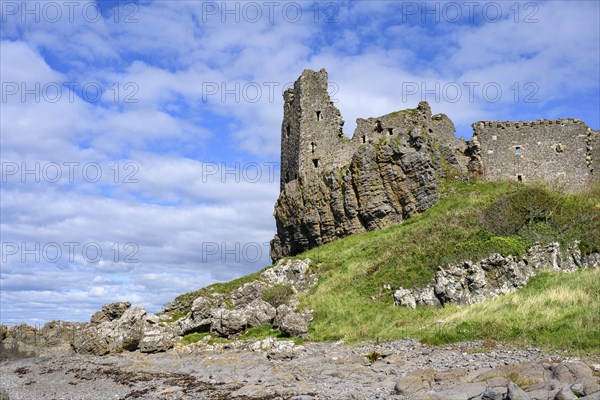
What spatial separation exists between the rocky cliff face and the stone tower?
0.82 metres

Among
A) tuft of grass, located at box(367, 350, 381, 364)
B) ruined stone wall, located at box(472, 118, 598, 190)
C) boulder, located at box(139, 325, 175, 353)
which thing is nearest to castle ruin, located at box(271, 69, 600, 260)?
ruined stone wall, located at box(472, 118, 598, 190)

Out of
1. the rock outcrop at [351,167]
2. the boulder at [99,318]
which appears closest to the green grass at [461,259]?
the rock outcrop at [351,167]

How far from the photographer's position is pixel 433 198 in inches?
1774

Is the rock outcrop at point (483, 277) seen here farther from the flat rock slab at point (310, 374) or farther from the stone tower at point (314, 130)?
the stone tower at point (314, 130)

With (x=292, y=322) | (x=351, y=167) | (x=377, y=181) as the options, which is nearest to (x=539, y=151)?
(x=377, y=181)

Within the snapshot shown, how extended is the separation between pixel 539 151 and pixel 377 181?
15725 millimetres

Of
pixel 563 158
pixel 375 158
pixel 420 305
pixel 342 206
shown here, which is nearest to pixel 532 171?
pixel 563 158

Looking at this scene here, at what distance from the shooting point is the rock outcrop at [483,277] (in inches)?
1109

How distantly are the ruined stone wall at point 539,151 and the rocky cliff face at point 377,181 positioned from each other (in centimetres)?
275

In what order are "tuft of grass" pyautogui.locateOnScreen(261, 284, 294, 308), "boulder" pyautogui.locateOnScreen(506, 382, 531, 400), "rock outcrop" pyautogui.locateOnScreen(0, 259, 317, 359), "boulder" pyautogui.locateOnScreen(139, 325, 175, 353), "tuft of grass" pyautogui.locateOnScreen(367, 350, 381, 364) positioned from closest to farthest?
"boulder" pyautogui.locateOnScreen(506, 382, 531, 400)
"tuft of grass" pyautogui.locateOnScreen(367, 350, 381, 364)
"boulder" pyautogui.locateOnScreen(139, 325, 175, 353)
"rock outcrop" pyautogui.locateOnScreen(0, 259, 317, 359)
"tuft of grass" pyautogui.locateOnScreen(261, 284, 294, 308)

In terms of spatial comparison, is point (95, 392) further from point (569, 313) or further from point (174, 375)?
point (569, 313)

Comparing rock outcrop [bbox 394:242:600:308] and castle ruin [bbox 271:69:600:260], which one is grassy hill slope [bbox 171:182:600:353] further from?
castle ruin [bbox 271:69:600:260]

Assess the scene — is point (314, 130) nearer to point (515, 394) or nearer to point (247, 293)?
point (247, 293)

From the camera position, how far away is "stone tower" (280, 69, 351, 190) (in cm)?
5031
